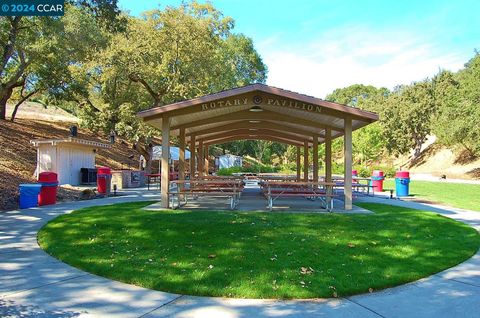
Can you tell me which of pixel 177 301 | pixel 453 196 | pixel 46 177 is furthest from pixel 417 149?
pixel 177 301

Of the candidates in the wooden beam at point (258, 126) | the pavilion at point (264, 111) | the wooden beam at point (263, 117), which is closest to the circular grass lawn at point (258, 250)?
the pavilion at point (264, 111)

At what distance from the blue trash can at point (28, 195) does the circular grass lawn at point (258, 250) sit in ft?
8.62

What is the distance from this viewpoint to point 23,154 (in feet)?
67.3

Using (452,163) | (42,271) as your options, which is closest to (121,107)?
(42,271)

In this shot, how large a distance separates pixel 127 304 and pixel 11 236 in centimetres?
456

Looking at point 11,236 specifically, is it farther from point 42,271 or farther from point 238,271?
point 238,271

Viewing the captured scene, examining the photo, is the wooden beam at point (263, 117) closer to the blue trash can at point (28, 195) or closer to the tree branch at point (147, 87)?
the blue trash can at point (28, 195)

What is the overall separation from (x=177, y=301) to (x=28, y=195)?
9.04 metres

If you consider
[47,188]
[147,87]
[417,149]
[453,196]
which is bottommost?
[453,196]

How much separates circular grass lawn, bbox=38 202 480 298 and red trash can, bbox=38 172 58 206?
3.01 metres

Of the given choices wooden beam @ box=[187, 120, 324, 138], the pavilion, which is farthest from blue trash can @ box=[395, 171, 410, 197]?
the pavilion

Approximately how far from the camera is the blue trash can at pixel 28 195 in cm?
1173

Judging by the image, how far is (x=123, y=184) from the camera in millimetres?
21172

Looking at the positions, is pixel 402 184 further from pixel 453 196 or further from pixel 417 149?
pixel 417 149
